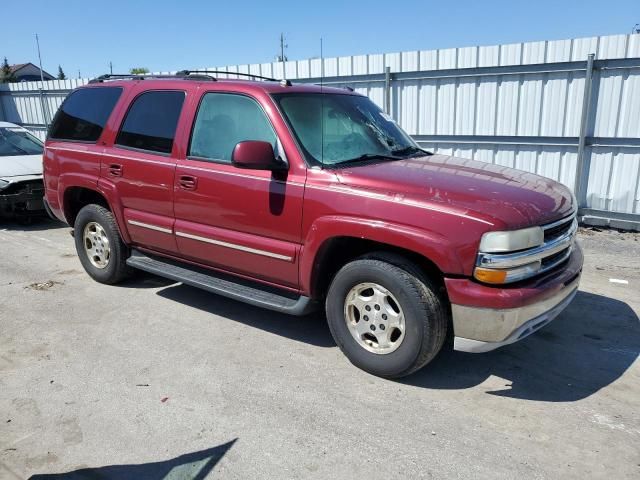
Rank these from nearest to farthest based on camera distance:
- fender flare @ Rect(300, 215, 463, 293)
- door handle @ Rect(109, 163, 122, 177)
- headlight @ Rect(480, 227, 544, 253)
A: 1. headlight @ Rect(480, 227, 544, 253)
2. fender flare @ Rect(300, 215, 463, 293)
3. door handle @ Rect(109, 163, 122, 177)

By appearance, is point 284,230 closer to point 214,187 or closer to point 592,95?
point 214,187

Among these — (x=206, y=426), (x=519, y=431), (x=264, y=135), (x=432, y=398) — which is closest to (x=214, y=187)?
(x=264, y=135)

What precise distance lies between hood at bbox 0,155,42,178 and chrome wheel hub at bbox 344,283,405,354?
6.84m

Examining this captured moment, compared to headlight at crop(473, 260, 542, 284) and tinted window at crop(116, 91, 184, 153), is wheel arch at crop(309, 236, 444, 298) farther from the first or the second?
tinted window at crop(116, 91, 184, 153)

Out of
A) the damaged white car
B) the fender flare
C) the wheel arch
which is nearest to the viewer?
the fender flare

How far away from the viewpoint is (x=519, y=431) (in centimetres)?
311

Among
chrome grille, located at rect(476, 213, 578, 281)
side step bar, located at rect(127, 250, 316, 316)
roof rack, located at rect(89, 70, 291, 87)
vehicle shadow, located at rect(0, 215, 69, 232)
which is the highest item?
roof rack, located at rect(89, 70, 291, 87)

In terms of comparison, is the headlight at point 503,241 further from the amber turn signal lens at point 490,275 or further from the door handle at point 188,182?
the door handle at point 188,182

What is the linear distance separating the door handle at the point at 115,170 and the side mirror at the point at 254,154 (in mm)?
1766

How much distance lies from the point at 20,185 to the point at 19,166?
0.55 meters

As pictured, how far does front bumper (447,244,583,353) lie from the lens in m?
3.16

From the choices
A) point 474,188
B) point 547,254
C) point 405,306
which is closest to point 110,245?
point 405,306

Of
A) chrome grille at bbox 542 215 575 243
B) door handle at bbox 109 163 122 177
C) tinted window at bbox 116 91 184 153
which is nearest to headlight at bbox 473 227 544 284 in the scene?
chrome grille at bbox 542 215 575 243

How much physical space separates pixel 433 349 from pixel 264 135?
200 centimetres
